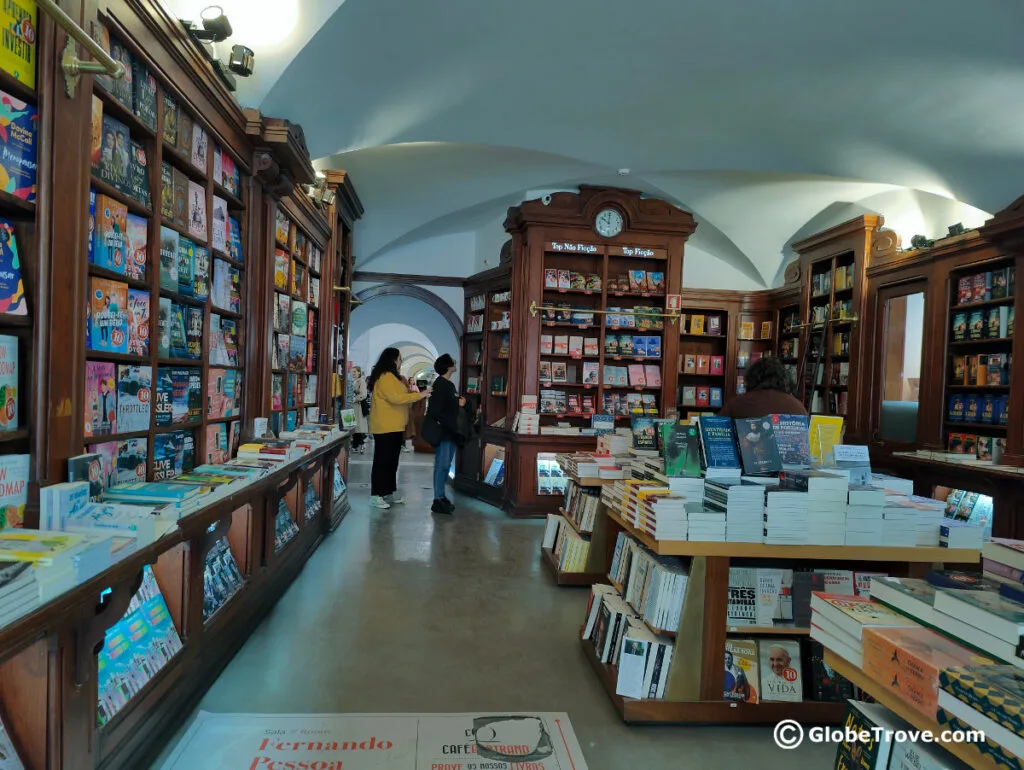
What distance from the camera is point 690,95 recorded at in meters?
4.99

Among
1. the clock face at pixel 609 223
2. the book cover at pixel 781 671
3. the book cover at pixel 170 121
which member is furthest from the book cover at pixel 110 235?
the clock face at pixel 609 223

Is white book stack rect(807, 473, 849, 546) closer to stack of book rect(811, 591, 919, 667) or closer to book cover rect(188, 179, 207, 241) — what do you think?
stack of book rect(811, 591, 919, 667)

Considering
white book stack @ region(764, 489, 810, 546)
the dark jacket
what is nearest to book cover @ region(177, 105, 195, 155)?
white book stack @ region(764, 489, 810, 546)

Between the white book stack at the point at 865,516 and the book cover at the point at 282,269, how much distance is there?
3.44 m

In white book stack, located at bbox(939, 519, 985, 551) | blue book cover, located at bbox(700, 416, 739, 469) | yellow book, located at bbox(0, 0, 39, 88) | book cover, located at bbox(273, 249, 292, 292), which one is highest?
yellow book, located at bbox(0, 0, 39, 88)

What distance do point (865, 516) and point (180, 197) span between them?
10.4 feet

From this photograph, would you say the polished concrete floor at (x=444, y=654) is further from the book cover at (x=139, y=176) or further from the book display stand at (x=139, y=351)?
the book cover at (x=139, y=176)

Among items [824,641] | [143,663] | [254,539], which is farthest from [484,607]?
[824,641]

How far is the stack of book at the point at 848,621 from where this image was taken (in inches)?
54.7

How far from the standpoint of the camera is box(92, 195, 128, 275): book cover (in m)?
2.13

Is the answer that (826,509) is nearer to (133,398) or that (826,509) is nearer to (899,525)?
(899,525)

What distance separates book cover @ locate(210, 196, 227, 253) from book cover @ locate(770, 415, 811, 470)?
281 centimetres

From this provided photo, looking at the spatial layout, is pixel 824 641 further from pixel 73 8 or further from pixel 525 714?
pixel 73 8

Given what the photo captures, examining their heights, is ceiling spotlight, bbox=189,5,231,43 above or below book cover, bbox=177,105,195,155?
above
